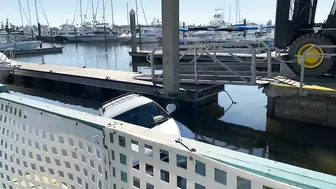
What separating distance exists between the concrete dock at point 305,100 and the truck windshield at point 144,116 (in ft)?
13.1

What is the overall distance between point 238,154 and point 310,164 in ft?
19.7

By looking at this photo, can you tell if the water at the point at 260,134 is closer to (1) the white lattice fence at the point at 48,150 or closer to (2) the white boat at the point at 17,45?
(1) the white lattice fence at the point at 48,150

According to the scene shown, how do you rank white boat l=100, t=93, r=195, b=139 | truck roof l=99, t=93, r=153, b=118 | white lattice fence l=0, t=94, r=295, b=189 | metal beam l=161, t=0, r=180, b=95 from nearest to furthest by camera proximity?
white lattice fence l=0, t=94, r=295, b=189 → white boat l=100, t=93, r=195, b=139 → truck roof l=99, t=93, r=153, b=118 → metal beam l=161, t=0, r=180, b=95

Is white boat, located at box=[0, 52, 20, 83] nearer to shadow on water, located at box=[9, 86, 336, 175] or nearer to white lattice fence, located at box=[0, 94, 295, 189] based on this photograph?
shadow on water, located at box=[9, 86, 336, 175]

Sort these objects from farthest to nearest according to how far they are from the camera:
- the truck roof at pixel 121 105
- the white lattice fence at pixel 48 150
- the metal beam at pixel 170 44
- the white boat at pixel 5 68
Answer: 1. the white boat at pixel 5 68
2. the metal beam at pixel 170 44
3. the truck roof at pixel 121 105
4. the white lattice fence at pixel 48 150

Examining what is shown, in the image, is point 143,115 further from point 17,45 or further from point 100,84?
point 17,45

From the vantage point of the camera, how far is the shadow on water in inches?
275

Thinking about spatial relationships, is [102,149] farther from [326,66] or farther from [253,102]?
[253,102]

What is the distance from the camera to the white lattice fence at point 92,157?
1.55 metres

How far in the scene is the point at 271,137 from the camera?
8.26 metres

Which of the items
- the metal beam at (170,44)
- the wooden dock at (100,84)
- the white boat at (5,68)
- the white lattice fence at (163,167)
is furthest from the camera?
the white boat at (5,68)

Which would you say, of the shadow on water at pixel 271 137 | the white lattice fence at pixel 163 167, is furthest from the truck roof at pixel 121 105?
the white lattice fence at pixel 163 167

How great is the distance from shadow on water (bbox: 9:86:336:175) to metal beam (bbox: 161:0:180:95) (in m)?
1.13

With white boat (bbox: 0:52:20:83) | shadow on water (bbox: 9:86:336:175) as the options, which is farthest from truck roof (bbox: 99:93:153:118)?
white boat (bbox: 0:52:20:83)
